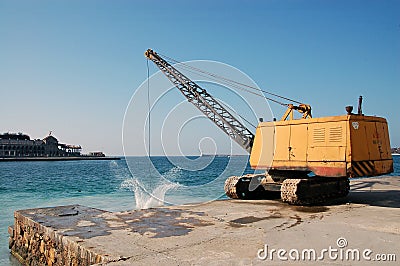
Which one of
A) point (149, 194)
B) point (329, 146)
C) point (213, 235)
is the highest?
point (329, 146)

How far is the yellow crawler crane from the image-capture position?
9.59 metres

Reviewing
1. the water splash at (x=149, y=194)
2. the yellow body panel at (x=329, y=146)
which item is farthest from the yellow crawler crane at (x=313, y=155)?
the water splash at (x=149, y=194)

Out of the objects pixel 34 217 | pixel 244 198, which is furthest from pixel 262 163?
pixel 34 217

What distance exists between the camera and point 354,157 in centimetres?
941

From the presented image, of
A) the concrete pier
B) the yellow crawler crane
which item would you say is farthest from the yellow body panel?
the concrete pier

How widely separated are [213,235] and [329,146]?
5.02 metres

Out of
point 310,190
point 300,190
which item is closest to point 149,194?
point 310,190

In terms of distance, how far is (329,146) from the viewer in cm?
988

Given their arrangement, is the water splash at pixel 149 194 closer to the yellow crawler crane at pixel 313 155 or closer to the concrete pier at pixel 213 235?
the yellow crawler crane at pixel 313 155

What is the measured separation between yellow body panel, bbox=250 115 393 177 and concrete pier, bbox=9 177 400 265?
1.19m

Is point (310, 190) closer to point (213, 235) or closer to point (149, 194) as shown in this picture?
point (213, 235)

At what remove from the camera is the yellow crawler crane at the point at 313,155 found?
959cm

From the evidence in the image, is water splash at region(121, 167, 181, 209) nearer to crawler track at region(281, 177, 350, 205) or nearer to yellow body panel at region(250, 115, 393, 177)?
yellow body panel at region(250, 115, 393, 177)

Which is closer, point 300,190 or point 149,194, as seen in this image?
point 300,190
